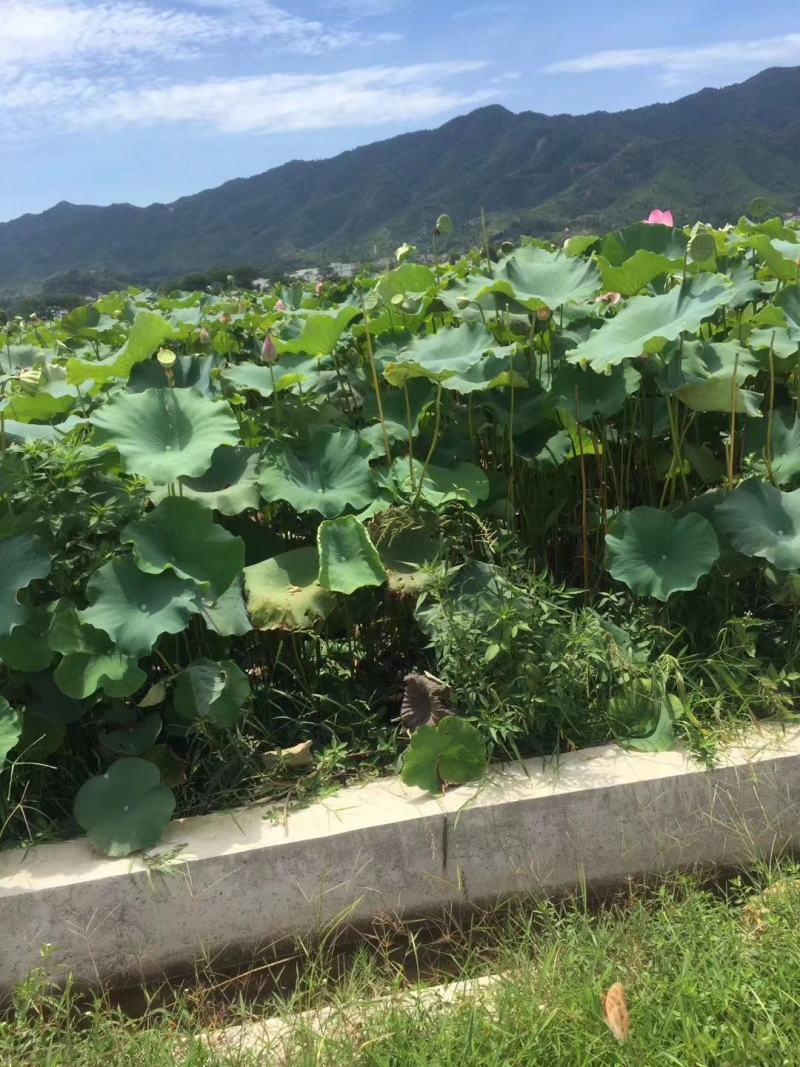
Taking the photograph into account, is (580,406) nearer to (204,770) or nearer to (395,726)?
(395,726)

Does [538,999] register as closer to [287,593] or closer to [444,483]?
[287,593]

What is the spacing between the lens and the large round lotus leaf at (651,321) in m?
1.99

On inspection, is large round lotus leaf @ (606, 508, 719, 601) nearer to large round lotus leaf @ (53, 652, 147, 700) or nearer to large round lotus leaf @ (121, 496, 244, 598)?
large round lotus leaf @ (121, 496, 244, 598)

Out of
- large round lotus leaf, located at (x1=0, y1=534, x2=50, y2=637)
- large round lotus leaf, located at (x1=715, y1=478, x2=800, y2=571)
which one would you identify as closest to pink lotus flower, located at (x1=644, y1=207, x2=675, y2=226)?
large round lotus leaf, located at (x1=715, y1=478, x2=800, y2=571)

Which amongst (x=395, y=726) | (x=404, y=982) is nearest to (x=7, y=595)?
(x=395, y=726)

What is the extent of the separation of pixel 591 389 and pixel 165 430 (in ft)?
3.13

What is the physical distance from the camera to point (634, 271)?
238cm

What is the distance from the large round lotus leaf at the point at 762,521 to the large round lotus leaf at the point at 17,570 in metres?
1.41

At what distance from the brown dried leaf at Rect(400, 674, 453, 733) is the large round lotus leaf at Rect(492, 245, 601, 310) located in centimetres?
88

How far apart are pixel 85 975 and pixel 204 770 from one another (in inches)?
16.9

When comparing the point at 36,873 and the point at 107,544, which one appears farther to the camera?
the point at 107,544

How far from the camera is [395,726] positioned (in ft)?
7.04

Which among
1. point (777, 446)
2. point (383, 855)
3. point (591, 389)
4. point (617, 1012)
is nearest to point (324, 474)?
point (591, 389)

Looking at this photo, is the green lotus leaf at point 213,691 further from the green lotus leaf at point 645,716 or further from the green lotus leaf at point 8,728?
the green lotus leaf at point 645,716
